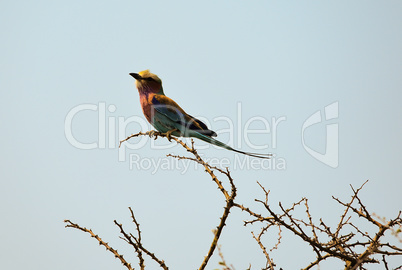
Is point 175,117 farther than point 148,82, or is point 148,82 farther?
point 148,82

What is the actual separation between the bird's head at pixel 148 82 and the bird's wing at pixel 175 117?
214 millimetres

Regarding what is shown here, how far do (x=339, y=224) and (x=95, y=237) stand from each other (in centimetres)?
179

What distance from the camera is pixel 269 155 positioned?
4199mm

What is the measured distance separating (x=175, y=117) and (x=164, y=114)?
0.13 metres

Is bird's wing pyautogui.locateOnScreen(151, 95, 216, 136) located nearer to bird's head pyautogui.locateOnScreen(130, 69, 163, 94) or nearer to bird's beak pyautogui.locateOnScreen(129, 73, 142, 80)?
bird's head pyautogui.locateOnScreen(130, 69, 163, 94)

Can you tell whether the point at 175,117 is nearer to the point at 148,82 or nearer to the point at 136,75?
the point at 148,82

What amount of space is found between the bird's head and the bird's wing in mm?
214

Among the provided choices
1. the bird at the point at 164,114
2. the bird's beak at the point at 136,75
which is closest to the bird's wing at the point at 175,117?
the bird at the point at 164,114

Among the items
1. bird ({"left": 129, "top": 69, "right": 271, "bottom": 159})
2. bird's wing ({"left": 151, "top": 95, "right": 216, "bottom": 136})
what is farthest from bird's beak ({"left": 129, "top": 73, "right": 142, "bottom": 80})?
bird's wing ({"left": 151, "top": 95, "right": 216, "bottom": 136})

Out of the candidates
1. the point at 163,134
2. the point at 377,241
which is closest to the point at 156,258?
the point at 377,241

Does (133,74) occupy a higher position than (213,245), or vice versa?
(133,74)

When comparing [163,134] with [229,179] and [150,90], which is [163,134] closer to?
[150,90]

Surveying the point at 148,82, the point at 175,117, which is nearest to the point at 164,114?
the point at 175,117

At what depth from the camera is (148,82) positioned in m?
5.83
